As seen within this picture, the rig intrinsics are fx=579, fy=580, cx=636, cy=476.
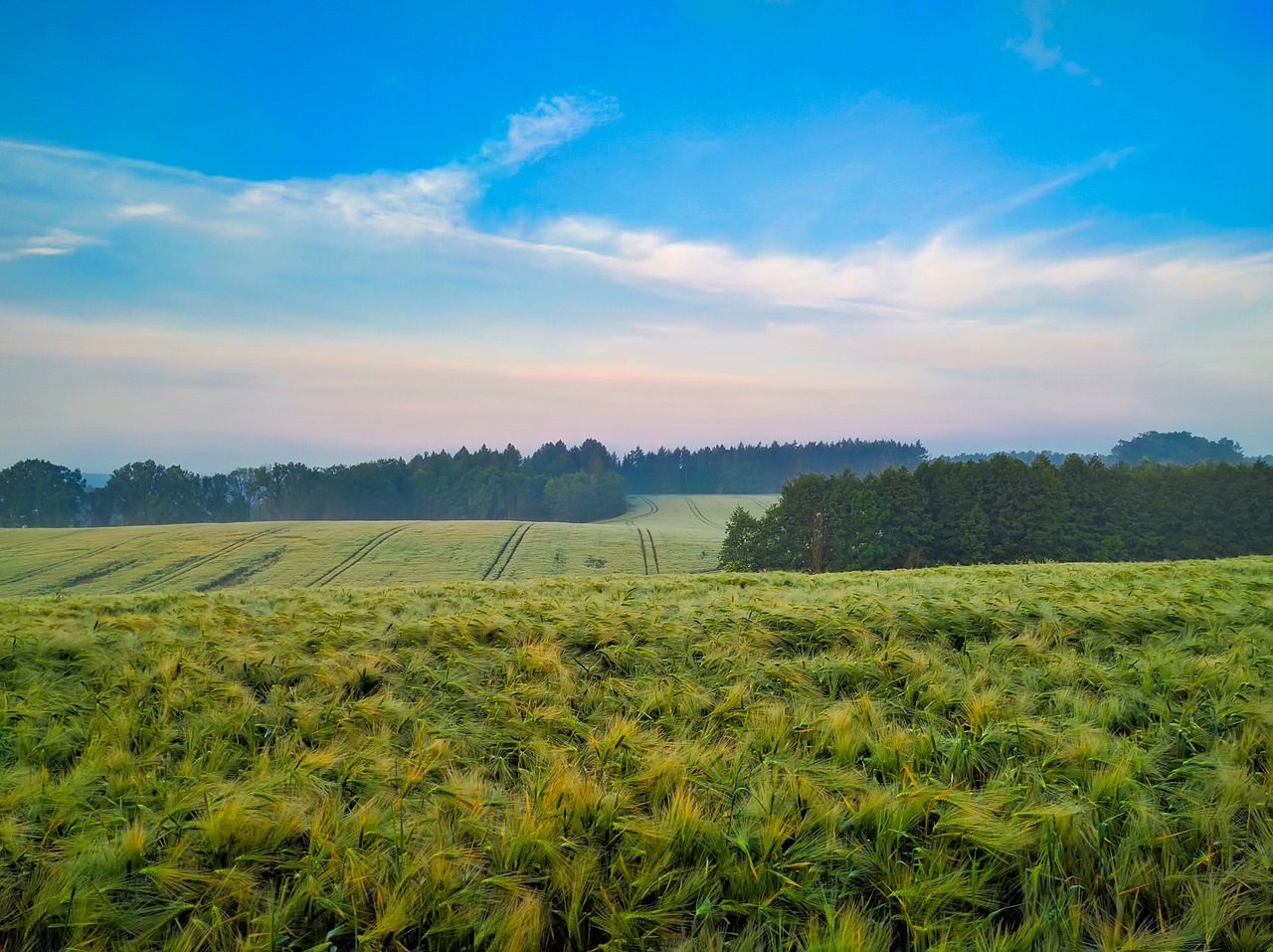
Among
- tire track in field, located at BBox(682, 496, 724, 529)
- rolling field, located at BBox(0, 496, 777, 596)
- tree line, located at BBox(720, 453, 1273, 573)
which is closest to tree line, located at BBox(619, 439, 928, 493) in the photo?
tire track in field, located at BBox(682, 496, 724, 529)

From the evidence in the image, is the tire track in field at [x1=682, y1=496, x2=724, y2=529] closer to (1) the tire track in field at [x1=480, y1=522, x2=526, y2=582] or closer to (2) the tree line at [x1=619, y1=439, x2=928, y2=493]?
(2) the tree line at [x1=619, y1=439, x2=928, y2=493]

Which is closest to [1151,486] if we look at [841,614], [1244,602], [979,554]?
[979,554]

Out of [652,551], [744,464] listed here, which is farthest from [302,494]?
[744,464]

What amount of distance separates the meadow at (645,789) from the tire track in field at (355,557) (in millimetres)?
39095

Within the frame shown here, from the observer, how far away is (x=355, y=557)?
51656 millimetres

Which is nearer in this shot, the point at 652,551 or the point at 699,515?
the point at 652,551

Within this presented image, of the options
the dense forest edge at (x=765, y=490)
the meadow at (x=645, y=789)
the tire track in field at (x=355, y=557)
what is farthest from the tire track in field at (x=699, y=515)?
the meadow at (x=645, y=789)

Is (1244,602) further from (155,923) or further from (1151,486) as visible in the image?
(1151,486)

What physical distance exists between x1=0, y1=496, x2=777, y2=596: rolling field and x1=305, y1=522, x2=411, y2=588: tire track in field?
10cm

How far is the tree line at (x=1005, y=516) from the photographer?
1831 inches

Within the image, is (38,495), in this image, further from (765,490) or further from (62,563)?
(765,490)

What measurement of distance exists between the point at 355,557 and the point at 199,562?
41.6ft

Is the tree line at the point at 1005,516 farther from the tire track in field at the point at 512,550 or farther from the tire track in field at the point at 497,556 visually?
the tire track in field at the point at 497,556

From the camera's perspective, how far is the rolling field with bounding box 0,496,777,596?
147 ft
